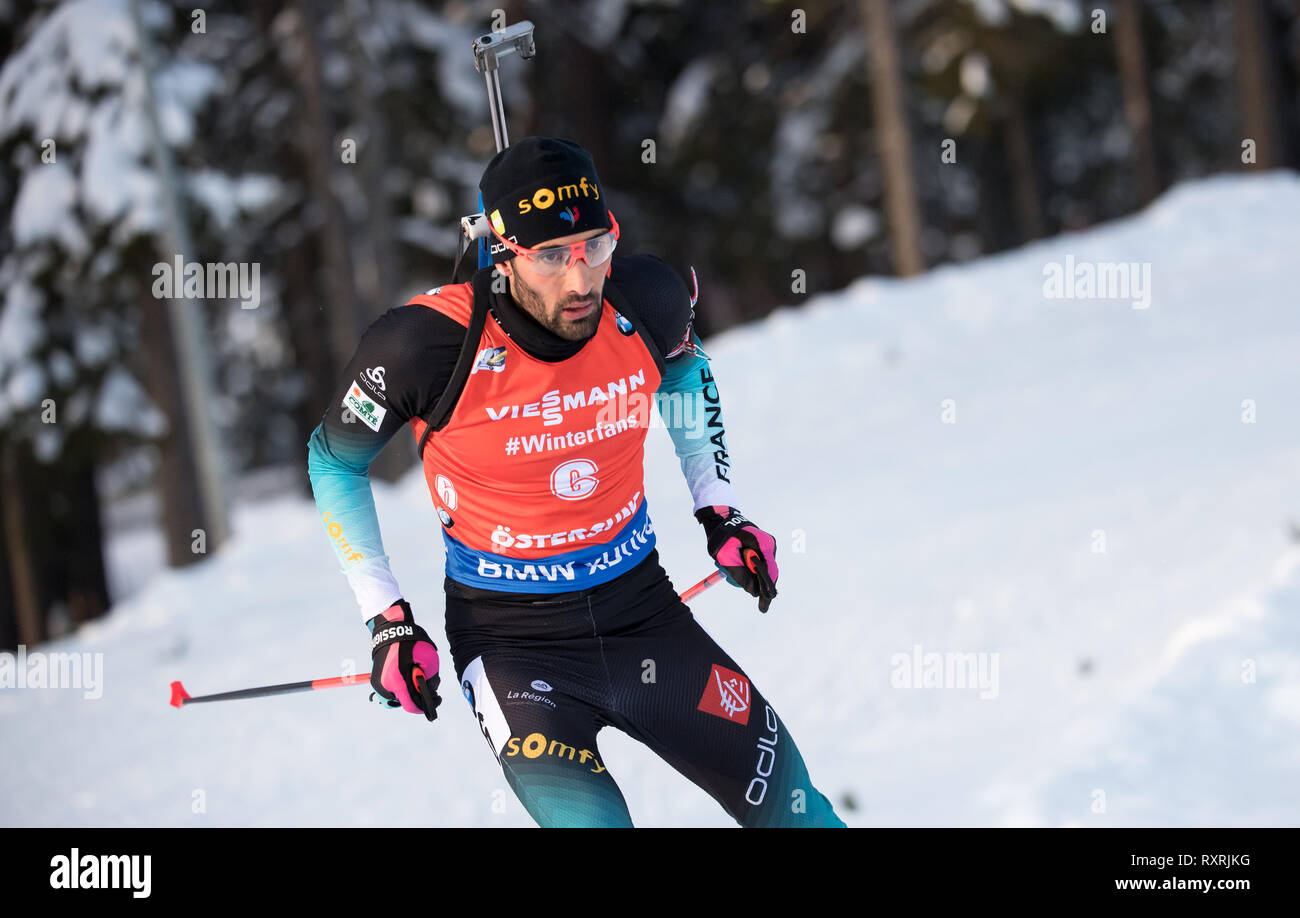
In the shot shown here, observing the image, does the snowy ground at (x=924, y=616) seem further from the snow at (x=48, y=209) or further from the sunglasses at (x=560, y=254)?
the snow at (x=48, y=209)

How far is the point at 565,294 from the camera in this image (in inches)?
140

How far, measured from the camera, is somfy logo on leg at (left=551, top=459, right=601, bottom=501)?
3740mm

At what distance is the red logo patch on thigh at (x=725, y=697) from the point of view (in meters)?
3.81

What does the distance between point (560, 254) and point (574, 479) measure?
2.14 ft

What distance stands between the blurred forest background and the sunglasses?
5430mm

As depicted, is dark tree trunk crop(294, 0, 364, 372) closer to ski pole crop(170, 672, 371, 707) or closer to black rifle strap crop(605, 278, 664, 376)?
ski pole crop(170, 672, 371, 707)

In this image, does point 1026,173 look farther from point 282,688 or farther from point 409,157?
point 282,688

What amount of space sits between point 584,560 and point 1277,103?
1790 cm

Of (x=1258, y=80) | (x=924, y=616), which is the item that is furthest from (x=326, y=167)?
(x=1258, y=80)

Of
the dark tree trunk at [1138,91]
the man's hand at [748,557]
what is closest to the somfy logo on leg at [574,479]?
the man's hand at [748,557]

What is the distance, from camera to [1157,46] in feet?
78.6

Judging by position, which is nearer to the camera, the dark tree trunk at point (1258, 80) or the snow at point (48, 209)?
the snow at point (48, 209)
